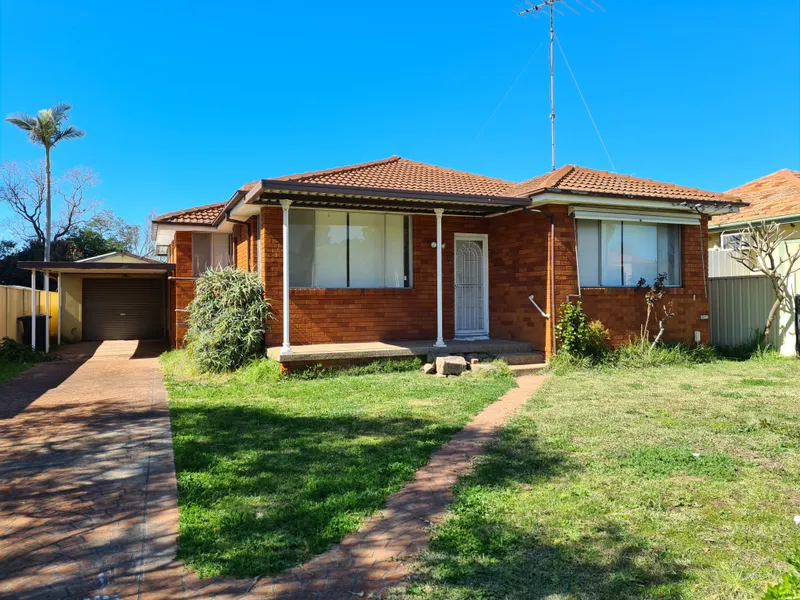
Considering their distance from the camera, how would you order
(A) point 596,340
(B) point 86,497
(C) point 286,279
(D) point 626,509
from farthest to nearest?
(A) point 596,340 → (C) point 286,279 → (B) point 86,497 → (D) point 626,509

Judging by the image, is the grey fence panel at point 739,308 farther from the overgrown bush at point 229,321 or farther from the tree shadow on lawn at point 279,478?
the overgrown bush at point 229,321

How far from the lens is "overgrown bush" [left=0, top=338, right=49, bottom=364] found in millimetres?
13375

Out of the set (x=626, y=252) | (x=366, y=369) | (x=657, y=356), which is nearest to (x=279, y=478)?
(x=366, y=369)

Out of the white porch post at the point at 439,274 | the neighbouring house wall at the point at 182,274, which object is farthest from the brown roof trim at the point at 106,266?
the white porch post at the point at 439,274

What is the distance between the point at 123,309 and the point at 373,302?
44.5 ft

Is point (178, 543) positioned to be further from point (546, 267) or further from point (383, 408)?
point (546, 267)

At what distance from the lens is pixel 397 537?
143 inches

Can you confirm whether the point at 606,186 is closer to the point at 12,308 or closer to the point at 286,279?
the point at 286,279

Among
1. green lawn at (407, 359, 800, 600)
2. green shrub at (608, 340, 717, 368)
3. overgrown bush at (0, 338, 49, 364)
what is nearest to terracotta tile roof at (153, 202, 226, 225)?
overgrown bush at (0, 338, 49, 364)

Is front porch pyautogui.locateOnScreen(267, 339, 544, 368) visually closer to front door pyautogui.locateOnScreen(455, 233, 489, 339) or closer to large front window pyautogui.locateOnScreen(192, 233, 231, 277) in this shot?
front door pyautogui.locateOnScreen(455, 233, 489, 339)

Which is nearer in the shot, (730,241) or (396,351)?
(396,351)

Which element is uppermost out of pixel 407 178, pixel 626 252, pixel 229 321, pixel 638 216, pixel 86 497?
pixel 407 178

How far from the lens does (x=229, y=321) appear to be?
10.5 metres

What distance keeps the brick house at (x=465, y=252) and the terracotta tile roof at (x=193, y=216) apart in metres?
2.92
